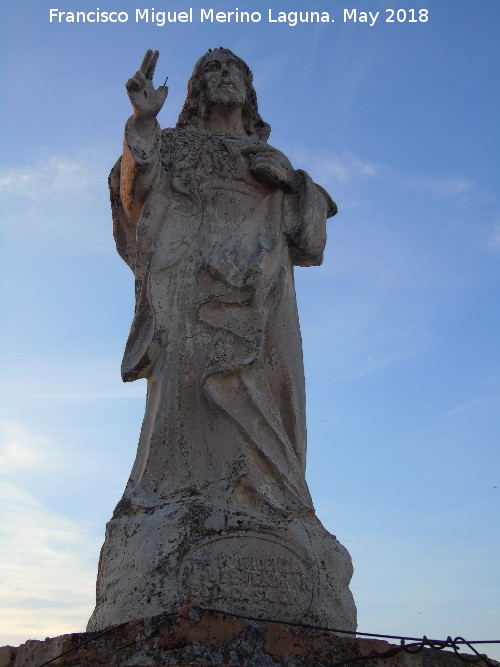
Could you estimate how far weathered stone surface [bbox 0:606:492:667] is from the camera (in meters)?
4.52

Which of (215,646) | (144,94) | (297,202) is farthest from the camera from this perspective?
(297,202)

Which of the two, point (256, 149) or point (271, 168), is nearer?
point (271, 168)

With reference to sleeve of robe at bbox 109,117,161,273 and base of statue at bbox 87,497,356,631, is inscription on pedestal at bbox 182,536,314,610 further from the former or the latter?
sleeve of robe at bbox 109,117,161,273

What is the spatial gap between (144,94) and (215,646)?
4.31m

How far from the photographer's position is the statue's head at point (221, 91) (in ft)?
25.9

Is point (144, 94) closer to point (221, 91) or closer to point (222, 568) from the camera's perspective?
point (221, 91)

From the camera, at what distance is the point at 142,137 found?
7070mm

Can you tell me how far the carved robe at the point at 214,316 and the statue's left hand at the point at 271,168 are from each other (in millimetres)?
65

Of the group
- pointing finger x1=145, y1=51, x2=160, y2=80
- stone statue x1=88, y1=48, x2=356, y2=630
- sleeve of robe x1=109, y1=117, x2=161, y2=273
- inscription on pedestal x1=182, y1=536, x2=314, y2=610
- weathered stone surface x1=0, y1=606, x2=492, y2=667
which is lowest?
weathered stone surface x1=0, y1=606, x2=492, y2=667

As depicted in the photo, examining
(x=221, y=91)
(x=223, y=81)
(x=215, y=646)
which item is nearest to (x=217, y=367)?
(x=215, y=646)

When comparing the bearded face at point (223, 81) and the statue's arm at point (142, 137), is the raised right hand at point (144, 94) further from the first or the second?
the bearded face at point (223, 81)

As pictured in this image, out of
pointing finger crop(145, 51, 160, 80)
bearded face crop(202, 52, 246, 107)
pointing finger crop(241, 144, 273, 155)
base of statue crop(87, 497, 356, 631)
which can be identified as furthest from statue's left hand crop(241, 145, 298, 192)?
base of statue crop(87, 497, 356, 631)

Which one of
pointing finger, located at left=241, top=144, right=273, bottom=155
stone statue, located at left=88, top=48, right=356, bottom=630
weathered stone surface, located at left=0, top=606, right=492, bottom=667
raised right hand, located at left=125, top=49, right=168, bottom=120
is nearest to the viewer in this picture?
weathered stone surface, located at left=0, top=606, right=492, bottom=667

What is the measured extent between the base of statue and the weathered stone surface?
1.76 ft
